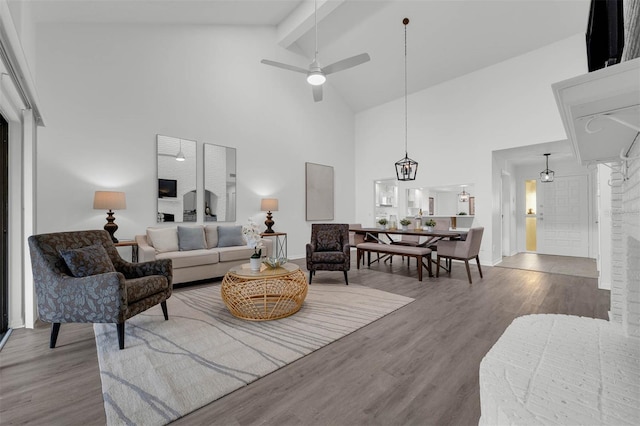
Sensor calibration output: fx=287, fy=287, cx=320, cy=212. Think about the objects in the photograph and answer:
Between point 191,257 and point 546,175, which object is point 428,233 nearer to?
point 191,257

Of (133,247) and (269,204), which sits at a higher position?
(269,204)

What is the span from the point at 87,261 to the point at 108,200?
2022mm

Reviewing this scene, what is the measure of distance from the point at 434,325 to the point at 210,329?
6.88 feet

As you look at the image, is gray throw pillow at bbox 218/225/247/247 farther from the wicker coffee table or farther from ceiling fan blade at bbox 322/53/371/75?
ceiling fan blade at bbox 322/53/371/75

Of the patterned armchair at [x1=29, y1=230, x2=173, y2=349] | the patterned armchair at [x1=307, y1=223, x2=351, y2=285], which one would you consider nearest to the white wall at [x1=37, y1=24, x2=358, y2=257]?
the patterned armchair at [x1=307, y1=223, x2=351, y2=285]

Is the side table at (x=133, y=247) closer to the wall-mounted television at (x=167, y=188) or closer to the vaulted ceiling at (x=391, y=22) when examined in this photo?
the wall-mounted television at (x=167, y=188)

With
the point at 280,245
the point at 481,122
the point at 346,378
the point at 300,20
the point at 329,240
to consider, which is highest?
the point at 300,20

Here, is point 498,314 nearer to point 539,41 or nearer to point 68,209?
point 539,41

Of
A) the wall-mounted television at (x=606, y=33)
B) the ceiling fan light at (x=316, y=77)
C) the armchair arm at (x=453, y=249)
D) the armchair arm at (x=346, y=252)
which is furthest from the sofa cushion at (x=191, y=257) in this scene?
the wall-mounted television at (x=606, y=33)

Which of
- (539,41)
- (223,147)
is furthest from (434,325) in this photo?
(539,41)

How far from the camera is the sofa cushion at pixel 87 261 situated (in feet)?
7.71

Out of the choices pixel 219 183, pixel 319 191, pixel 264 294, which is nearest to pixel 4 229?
pixel 264 294

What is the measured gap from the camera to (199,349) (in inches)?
88.7

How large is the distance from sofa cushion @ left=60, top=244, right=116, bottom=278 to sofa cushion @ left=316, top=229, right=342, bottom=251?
2.83 metres
